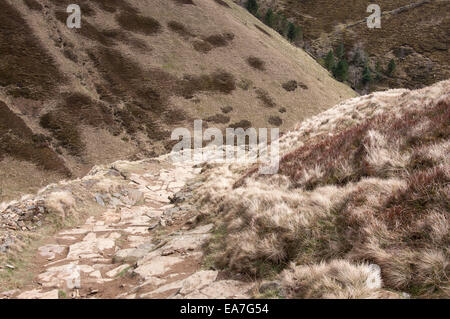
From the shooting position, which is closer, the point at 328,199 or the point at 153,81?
the point at 328,199

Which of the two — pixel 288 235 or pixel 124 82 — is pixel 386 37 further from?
pixel 288 235

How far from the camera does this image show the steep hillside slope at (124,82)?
39.3 m

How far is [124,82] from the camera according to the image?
2031 inches

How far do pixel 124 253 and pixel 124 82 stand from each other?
161 feet

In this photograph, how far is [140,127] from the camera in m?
46.7

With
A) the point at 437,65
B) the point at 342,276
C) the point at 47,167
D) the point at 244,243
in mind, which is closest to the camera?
the point at 342,276

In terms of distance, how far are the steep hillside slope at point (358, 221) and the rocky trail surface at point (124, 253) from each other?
2.33 feet

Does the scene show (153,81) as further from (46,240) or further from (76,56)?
(46,240)

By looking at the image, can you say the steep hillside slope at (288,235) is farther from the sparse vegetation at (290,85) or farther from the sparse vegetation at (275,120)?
the sparse vegetation at (290,85)

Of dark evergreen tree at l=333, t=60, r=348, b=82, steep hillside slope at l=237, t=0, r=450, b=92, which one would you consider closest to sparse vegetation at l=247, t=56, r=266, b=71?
dark evergreen tree at l=333, t=60, r=348, b=82

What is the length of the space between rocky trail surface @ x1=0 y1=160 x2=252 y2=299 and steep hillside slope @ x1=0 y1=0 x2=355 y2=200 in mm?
24934

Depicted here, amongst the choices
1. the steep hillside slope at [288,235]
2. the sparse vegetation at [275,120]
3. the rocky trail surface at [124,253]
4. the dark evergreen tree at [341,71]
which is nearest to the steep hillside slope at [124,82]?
the sparse vegetation at [275,120]
